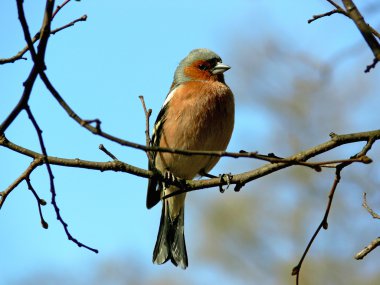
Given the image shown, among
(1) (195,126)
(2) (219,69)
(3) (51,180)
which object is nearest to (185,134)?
(1) (195,126)

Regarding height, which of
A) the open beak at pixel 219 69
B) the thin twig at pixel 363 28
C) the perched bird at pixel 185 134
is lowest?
the thin twig at pixel 363 28

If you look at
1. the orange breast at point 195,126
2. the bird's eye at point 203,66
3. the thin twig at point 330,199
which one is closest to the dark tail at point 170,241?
the orange breast at point 195,126

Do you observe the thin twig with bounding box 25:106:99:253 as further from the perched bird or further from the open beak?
the open beak

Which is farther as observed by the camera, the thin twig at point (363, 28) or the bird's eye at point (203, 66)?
the bird's eye at point (203, 66)

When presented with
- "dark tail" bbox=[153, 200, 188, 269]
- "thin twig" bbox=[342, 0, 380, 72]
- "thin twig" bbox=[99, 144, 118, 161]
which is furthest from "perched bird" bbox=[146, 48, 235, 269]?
"thin twig" bbox=[342, 0, 380, 72]

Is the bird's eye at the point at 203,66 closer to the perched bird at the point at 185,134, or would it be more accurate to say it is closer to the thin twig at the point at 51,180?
the perched bird at the point at 185,134

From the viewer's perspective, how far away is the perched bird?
5.57 meters

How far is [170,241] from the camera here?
607 cm

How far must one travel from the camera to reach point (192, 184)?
458 cm

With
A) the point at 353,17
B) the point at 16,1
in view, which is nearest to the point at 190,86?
the point at 353,17

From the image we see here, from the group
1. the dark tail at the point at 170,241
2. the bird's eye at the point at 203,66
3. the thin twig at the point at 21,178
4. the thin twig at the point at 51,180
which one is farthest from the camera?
the bird's eye at the point at 203,66

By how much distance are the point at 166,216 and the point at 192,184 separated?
5.95 feet

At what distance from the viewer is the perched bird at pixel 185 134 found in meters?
5.57

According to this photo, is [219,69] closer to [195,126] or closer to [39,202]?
[195,126]
